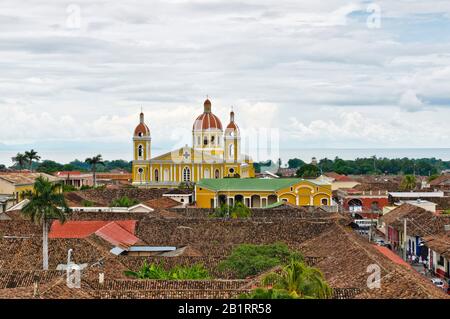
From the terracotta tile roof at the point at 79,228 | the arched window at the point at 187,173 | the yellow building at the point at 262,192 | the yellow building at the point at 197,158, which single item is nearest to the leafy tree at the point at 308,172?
the yellow building at the point at 197,158

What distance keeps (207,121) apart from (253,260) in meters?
62.8

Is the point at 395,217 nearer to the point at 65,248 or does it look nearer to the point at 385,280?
the point at 65,248

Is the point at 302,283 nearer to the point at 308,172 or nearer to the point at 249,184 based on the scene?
the point at 249,184

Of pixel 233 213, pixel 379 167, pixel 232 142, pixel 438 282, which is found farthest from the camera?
pixel 379 167

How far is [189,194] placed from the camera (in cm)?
7250

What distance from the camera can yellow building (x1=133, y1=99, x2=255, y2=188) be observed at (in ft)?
288

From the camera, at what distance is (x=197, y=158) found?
290 ft

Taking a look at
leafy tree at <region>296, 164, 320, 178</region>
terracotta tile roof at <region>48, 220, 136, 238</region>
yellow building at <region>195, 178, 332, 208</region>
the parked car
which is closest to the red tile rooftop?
the parked car

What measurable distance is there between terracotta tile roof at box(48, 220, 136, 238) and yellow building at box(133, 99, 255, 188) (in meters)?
47.1

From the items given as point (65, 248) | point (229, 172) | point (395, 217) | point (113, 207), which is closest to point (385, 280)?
point (65, 248)

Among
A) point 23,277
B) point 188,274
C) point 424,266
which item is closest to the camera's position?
point 23,277

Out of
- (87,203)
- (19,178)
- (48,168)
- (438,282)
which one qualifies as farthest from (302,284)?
(48,168)

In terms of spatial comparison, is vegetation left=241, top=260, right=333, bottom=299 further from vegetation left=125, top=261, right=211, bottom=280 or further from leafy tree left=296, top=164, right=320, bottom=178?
leafy tree left=296, top=164, right=320, bottom=178

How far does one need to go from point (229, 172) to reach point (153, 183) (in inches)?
299
